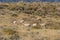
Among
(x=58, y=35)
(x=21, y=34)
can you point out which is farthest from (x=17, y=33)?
(x=58, y=35)

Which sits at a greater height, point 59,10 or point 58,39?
point 58,39

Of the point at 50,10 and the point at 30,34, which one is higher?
the point at 30,34

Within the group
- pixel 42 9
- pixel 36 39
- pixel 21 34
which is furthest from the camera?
pixel 42 9

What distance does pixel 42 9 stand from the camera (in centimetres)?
2795

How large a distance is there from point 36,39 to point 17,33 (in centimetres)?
137

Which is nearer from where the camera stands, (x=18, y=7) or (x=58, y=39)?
(x=58, y=39)

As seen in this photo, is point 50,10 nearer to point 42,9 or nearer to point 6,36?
point 42,9

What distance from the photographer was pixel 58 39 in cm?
1232

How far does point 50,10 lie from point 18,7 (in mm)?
3450

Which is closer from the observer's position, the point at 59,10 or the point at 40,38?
the point at 40,38

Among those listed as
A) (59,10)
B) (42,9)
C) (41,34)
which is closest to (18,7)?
(42,9)

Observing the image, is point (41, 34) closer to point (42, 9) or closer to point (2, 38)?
point (2, 38)

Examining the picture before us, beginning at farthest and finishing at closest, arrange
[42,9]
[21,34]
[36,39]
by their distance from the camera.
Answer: [42,9] → [21,34] → [36,39]

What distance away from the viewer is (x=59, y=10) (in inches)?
1101
